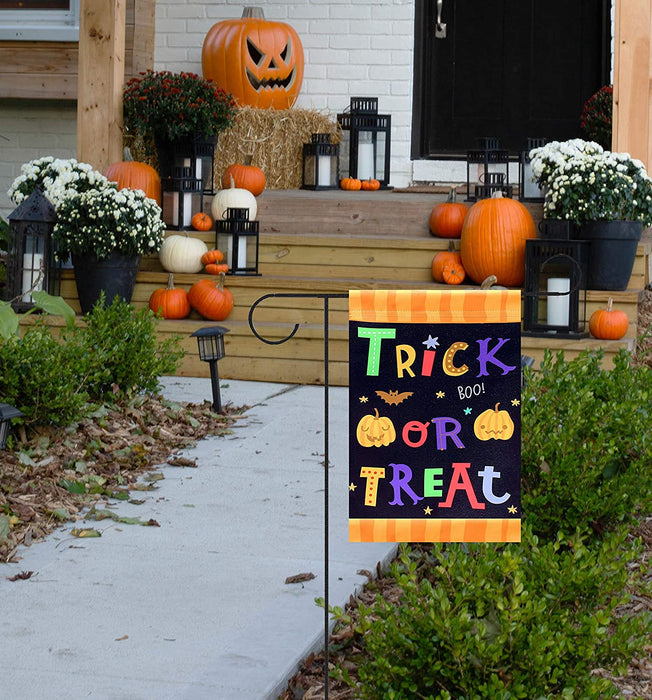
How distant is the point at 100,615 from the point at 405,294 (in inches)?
43.9

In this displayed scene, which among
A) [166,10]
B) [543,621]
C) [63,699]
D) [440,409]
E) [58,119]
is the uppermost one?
[166,10]

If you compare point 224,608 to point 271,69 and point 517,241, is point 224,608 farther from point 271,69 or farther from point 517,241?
point 271,69

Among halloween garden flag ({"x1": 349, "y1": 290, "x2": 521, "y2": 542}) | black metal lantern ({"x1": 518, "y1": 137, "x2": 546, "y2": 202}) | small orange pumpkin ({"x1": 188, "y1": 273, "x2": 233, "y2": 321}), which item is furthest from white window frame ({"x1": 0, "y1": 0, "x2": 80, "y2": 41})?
halloween garden flag ({"x1": 349, "y1": 290, "x2": 521, "y2": 542})

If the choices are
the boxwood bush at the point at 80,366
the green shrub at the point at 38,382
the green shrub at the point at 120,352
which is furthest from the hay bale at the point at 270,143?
the green shrub at the point at 38,382

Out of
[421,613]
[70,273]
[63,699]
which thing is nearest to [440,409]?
[421,613]

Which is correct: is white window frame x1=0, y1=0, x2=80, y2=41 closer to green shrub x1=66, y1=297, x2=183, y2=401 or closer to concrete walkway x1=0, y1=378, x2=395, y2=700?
green shrub x1=66, y1=297, x2=183, y2=401

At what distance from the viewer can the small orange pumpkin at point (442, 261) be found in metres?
6.02

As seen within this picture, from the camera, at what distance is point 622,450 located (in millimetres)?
3104

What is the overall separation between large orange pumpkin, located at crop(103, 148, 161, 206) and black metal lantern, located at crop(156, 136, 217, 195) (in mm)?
84

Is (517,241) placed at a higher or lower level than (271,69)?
lower

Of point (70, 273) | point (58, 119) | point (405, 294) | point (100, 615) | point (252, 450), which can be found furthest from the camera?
point (58, 119)

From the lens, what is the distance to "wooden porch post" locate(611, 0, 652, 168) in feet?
19.4

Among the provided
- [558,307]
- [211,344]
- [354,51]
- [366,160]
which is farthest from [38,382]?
[354,51]

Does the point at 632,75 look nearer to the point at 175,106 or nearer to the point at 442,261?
the point at 442,261
